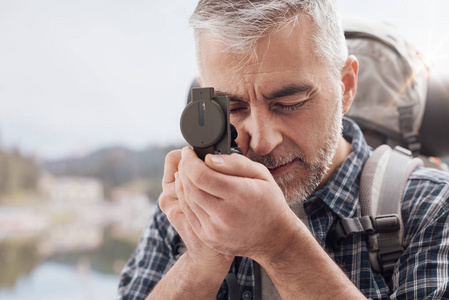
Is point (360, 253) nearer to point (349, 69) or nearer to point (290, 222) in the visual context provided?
point (290, 222)

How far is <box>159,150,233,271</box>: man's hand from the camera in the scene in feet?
2.22

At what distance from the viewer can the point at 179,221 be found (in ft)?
2.23

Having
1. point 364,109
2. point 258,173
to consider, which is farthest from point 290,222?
point 364,109

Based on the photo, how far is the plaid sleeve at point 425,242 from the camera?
27.3 inches

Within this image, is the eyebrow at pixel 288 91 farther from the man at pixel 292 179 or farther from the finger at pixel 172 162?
the finger at pixel 172 162

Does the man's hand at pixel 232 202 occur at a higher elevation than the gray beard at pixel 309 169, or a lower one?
higher

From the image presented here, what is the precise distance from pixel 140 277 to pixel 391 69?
31.7 inches

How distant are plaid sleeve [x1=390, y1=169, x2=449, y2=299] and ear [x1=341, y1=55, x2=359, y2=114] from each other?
0.22 metres

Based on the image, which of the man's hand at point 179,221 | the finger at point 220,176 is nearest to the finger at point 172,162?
the man's hand at point 179,221

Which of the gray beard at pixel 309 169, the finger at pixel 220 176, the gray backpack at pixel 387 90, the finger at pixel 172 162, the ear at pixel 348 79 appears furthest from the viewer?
the gray backpack at pixel 387 90

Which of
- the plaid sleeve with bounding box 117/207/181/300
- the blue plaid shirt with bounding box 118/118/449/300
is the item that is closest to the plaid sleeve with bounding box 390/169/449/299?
the blue plaid shirt with bounding box 118/118/449/300

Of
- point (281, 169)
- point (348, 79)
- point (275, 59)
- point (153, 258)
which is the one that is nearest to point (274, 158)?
point (281, 169)

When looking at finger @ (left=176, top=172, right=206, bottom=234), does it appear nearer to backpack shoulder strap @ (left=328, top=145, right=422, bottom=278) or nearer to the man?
the man

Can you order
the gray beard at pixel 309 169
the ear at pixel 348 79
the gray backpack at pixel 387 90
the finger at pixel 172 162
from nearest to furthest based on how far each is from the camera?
the finger at pixel 172 162, the gray beard at pixel 309 169, the ear at pixel 348 79, the gray backpack at pixel 387 90
